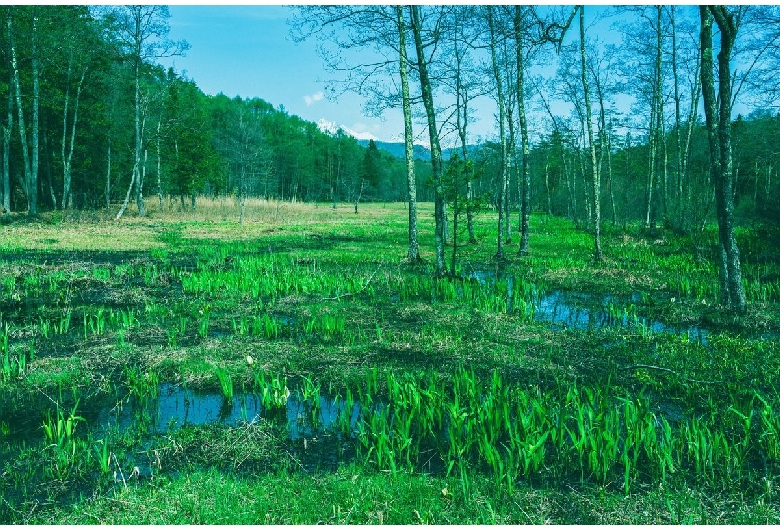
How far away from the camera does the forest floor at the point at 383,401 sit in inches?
124

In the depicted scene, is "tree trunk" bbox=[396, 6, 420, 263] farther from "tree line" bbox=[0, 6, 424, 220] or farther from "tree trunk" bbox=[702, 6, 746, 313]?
"tree line" bbox=[0, 6, 424, 220]

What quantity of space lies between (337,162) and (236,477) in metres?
87.1

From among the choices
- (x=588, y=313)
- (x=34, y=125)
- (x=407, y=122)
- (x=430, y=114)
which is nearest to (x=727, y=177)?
(x=588, y=313)

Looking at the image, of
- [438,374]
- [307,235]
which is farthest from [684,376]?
[307,235]

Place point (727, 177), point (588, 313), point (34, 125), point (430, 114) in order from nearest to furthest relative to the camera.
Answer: point (727, 177) < point (588, 313) < point (430, 114) < point (34, 125)

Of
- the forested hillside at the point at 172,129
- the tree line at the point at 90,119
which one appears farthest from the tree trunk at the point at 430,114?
the tree line at the point at 90,119

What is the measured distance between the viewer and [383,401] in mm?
4941

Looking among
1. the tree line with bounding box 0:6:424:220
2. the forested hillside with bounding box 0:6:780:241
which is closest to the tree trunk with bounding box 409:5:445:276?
the forested hillside with bounding box 0:6:780:241

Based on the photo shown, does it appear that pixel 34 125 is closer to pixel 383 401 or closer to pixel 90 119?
pixel 90 119

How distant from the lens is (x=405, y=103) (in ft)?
42.7

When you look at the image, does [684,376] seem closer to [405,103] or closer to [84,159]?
[405,103]

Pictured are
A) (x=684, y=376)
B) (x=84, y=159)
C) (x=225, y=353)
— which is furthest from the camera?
(x=84, y=159)

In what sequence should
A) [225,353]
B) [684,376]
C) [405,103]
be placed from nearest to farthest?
[684,376] < [225,353] < [405,103]

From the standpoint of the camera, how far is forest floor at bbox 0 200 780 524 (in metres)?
3.15
